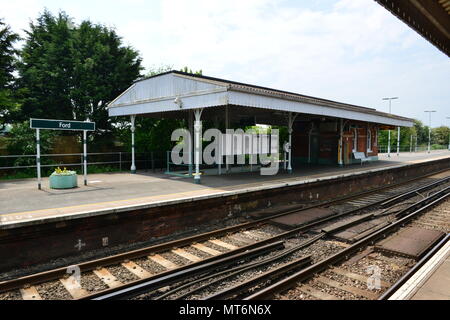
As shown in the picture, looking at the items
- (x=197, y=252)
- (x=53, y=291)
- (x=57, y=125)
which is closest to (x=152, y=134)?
(x=57, y=125)

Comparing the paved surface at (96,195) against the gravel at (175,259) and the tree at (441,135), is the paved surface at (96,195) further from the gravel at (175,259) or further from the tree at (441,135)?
the tree at (441,135)

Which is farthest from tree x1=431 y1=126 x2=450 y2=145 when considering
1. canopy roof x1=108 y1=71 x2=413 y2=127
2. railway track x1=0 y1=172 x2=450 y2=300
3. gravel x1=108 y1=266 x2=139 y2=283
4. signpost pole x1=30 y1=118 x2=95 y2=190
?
gravel x1=108 y1=266 x2=139 y2=283

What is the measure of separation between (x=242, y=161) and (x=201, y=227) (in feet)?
30.5

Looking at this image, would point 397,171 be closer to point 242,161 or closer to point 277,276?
point 242,161

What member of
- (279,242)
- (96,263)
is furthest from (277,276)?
(96,263)

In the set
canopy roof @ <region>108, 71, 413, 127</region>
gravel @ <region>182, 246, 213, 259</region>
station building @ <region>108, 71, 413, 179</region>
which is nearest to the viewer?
gravel @ <region>182, 246, 213, 259</region>

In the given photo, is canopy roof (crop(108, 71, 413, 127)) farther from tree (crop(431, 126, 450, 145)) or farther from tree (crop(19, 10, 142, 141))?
tree (crop(431, 126, 450, 145))

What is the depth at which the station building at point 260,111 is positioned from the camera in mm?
10875

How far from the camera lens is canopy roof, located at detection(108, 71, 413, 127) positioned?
10.3m

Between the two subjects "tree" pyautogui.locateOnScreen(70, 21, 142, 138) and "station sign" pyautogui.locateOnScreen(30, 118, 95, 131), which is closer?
"station sign" pyautogui.locateOnScreen(30, 118, 95, 131)

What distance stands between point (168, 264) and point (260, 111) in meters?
11.4

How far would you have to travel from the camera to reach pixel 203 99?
10.9 meters

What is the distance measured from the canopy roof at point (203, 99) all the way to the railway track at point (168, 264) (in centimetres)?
442

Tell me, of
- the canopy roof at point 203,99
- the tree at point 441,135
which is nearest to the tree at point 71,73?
the canopy roof at point 203,99
